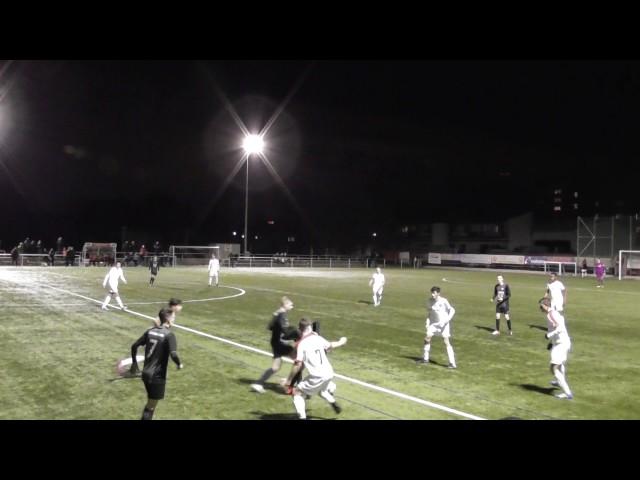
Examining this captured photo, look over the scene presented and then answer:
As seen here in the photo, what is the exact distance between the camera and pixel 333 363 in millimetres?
13133

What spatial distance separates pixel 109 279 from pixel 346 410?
14.9 metres

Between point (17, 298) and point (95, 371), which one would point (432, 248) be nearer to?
point (17, 298)

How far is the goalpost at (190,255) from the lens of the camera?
6365cm

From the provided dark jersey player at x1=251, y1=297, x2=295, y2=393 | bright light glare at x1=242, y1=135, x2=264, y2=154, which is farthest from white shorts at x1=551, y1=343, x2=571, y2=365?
bright light glare at x1=242, y1=135, x2=264, y2=154

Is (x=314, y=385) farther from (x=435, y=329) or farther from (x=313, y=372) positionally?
(x=435, y=329)

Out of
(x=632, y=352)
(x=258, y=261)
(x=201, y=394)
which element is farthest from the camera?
(x=258, y=261)

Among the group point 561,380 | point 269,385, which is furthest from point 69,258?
point 561,380

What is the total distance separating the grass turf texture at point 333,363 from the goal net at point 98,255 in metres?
33.5

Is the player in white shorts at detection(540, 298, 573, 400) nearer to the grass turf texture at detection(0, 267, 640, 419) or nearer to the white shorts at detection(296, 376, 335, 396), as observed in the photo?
the grass turf texture at detection(0, 267, 640, 419)

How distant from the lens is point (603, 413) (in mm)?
9453

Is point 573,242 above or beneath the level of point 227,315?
above

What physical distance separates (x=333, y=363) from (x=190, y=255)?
57.2m

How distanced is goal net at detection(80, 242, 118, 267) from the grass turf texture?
33471 millimetres

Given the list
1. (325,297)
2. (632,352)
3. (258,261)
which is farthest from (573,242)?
(632,352)
